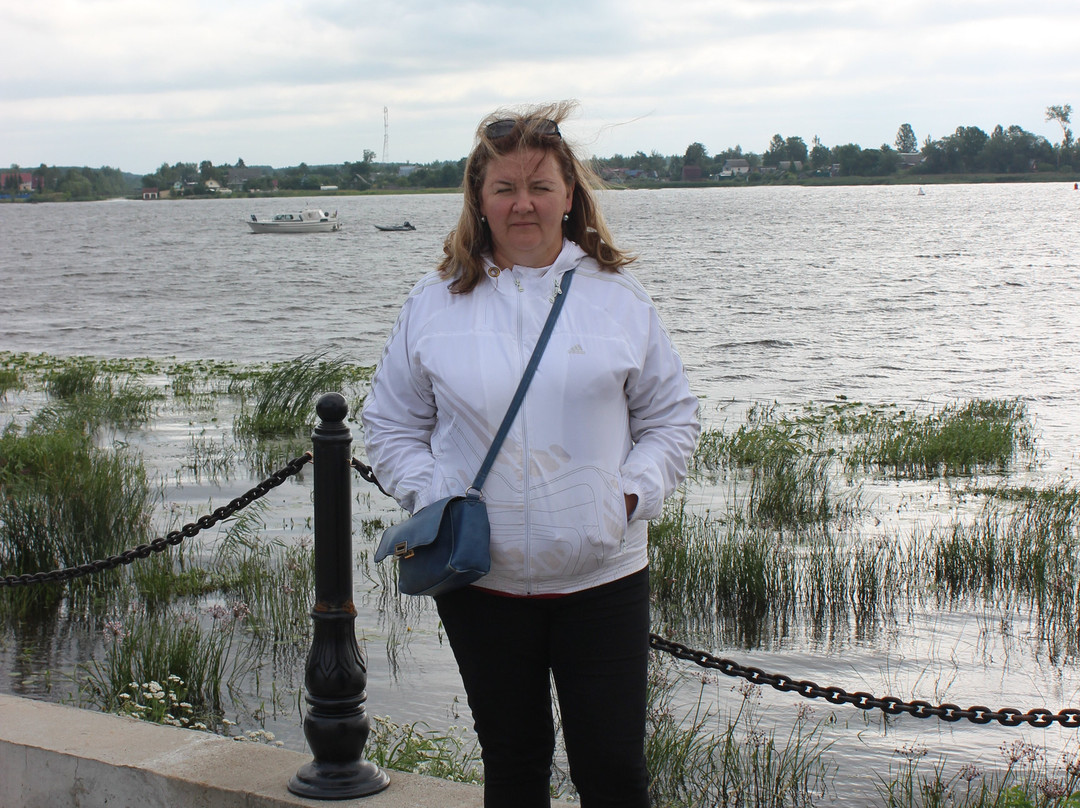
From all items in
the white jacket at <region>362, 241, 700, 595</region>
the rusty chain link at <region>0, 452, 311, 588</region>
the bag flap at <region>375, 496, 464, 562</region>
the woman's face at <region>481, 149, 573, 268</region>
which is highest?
the woman's face at <region>481, 149, 573, 268</region>

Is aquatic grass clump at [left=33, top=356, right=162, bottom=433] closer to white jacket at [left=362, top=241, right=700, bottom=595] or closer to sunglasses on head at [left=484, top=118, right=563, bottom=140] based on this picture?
white jacket at [left=362, top=241, right=700, bottom=595]

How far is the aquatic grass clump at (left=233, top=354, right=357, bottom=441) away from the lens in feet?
40.1

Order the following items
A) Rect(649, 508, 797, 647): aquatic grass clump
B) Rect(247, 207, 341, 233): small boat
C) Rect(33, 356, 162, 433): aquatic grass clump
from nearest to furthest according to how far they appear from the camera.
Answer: Rect(649, 508, 797, 647): aquatic grass clump → Rect(33, 356, 162, 433): aquatic grass clump → Rect(247, 207, 341, 233): small boat

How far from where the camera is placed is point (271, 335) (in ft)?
89.6

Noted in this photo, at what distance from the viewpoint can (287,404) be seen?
12656 millimetres

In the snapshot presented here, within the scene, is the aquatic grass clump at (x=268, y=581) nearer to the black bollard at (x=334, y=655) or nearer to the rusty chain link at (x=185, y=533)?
the rusty chain link at (x=185, y=533)

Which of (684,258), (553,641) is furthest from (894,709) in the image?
(684,258)

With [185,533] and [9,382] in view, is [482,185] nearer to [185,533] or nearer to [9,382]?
[185,533]

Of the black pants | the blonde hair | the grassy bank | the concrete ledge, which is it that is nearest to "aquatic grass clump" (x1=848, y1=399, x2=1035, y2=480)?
the grassy bank

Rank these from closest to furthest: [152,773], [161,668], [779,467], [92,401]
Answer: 1. [152,773]
2. [161,668]
3. [779,467]
4. [92,401]

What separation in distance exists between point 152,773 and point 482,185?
209 cm

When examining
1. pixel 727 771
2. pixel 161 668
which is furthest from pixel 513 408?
pixel 161 668

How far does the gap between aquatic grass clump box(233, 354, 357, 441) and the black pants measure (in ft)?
31.3

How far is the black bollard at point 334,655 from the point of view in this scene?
3.31 metres
